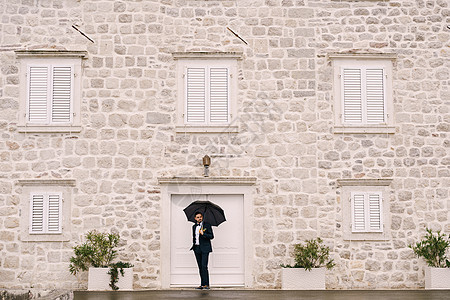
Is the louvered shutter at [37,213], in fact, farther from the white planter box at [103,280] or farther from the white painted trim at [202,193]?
the white painted trim at [202,193]

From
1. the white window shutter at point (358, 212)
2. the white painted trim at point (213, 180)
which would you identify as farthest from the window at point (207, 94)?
the white window shutter at point (358, 212)

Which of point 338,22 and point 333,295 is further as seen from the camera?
point 338,22

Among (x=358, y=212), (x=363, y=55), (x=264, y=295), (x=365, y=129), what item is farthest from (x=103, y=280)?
(x=363, y=55)

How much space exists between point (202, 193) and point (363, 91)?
14.2ft

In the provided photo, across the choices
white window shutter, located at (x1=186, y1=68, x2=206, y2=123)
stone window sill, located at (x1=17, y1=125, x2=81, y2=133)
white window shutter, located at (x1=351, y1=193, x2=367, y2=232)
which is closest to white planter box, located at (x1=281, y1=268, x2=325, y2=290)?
white window shutter, located at (x1=351, y1=193, x2=367, y2=232)

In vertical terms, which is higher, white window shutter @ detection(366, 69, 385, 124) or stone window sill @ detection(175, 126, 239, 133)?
white window shutter @ detection(366, 69, 385, 124)

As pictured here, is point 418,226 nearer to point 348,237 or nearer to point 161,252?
point 348,237

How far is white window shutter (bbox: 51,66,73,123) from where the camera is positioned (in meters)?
15.7

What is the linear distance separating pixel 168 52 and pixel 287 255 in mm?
5291

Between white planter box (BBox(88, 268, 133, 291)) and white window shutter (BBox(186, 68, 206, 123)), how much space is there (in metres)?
3.70

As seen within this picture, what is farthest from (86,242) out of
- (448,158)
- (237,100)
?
(448,158)

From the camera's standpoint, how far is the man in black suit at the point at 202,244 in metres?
15.0

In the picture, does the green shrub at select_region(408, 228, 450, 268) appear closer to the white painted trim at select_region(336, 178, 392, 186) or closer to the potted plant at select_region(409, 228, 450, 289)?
the potted plant at select_region(409, 228, 450, 289)

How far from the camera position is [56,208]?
611 inches
